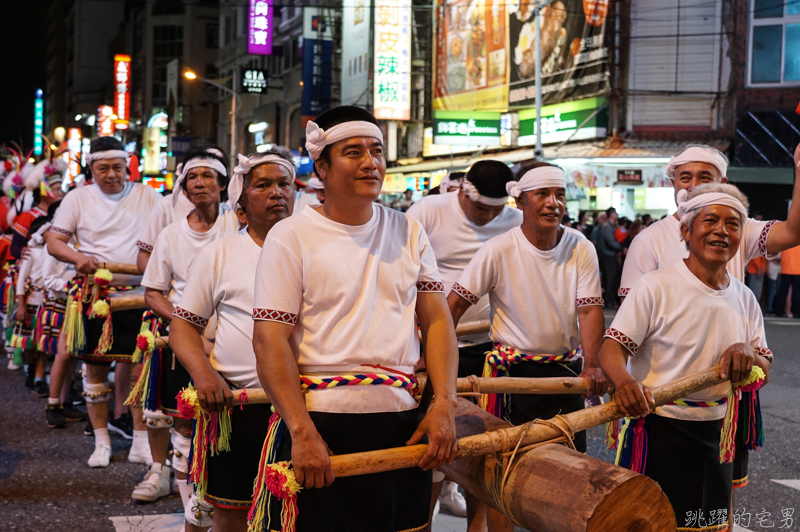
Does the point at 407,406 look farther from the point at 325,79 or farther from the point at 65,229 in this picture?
the point at 325,79

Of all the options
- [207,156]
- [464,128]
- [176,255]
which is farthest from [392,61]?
[176,255]

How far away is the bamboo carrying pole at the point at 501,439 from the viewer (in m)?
2.83

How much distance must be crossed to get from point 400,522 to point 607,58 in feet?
68.8

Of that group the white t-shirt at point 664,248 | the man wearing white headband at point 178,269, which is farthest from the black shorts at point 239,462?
the white t-shirt at point 664,248

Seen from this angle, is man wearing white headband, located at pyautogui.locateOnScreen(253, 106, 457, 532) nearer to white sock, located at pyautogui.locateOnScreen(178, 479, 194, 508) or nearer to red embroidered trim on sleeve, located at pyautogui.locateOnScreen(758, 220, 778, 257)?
white sock, located at pyautogui.locateOnScreen(178, 479, 194, 508)

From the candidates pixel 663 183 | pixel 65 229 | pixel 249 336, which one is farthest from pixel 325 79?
pixel 249 336

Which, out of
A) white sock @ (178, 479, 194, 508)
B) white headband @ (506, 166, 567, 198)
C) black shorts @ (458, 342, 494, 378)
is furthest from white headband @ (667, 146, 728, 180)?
white sock @ (178, 479, 194, 508)

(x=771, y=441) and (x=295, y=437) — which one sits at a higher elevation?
(x=295, y=437)

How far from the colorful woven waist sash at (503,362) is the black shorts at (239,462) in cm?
129

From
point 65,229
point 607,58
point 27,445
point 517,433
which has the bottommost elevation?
point 27,445

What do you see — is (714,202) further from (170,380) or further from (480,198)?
(170,380)

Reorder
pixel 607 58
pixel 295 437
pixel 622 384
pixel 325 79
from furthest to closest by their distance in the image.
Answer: pixel 325 79 → pixel 607 58 → pixel 622 384 → pixel 295 437

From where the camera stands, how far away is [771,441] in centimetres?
744

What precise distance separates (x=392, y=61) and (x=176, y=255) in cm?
2695
